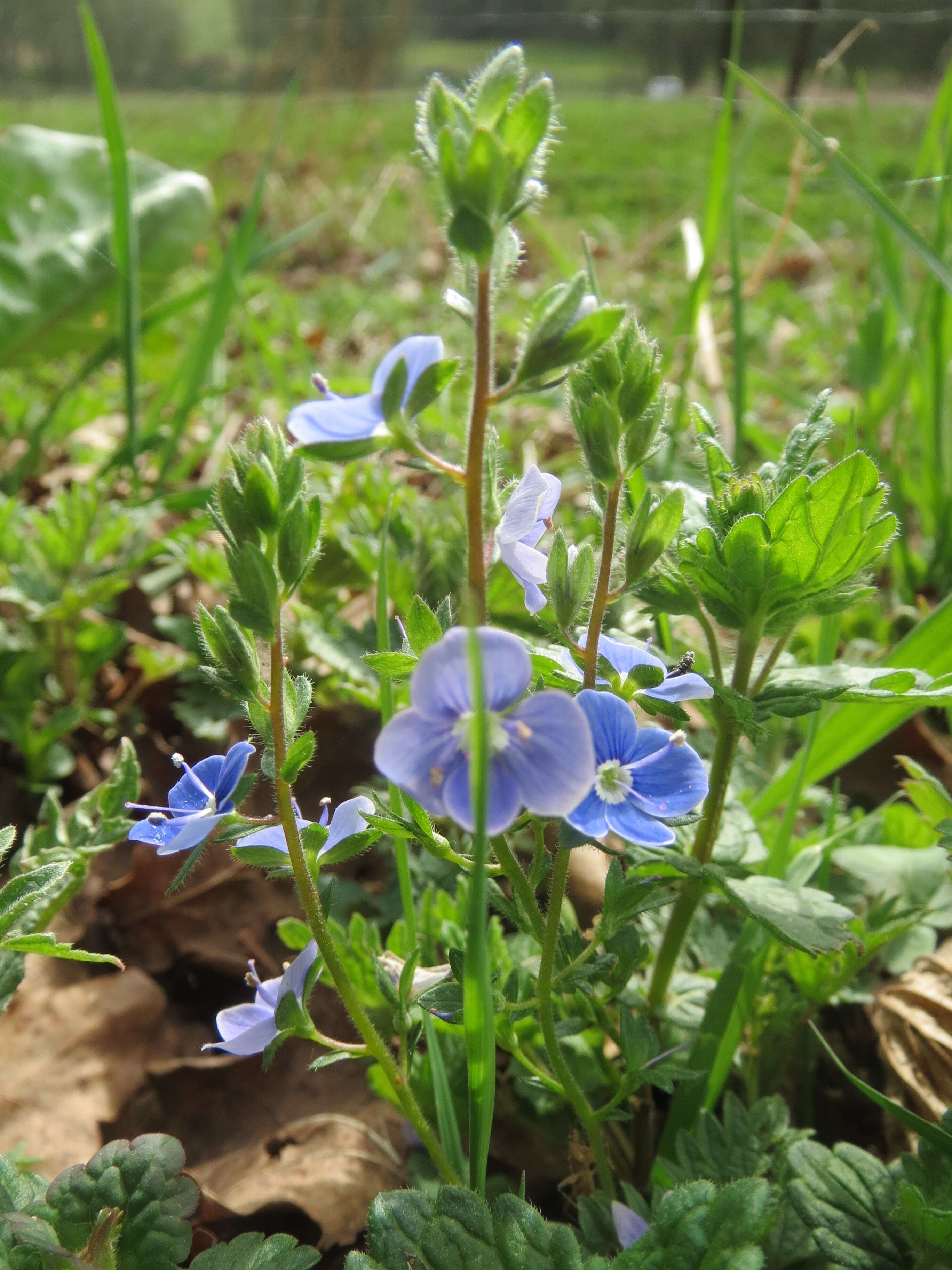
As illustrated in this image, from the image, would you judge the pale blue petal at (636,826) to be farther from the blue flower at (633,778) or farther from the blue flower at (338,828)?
the blue flower at (338,828)

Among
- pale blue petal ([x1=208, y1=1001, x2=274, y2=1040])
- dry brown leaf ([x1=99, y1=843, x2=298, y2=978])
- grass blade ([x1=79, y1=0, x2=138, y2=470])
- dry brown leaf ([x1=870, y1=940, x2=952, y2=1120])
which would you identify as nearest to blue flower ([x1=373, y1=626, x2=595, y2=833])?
pale blue petal ([x1=208, y1=1001, x2=274, y2=1040])

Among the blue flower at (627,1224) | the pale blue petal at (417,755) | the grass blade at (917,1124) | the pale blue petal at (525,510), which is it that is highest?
the pale blue petal at (525,510)

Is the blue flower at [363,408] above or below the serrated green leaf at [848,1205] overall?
above

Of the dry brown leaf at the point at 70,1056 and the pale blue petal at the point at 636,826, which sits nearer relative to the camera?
the pale blue petal at the point at 636,826

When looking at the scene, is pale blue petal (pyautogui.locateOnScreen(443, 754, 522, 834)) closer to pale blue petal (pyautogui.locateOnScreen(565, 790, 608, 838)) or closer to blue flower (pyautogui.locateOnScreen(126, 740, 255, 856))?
pale blue petal (pyautogui.locateOnScreen(565, 790, 608, 838))

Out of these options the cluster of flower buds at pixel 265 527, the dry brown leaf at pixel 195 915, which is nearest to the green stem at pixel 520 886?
the cluster of flower buds at pixel 265 527

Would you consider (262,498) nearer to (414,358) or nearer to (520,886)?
(414,358)

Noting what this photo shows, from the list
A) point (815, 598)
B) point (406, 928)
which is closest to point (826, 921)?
point (815, 598)
